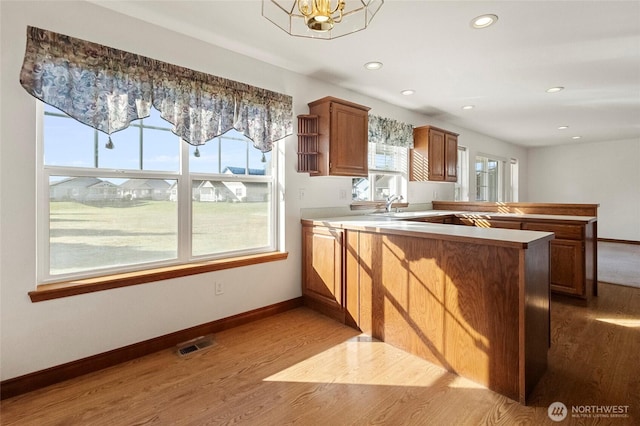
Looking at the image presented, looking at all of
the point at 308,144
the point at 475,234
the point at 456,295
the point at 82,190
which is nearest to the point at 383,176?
the point at 308,144

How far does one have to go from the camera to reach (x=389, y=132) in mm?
4051

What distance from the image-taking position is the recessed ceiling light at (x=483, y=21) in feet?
7.14

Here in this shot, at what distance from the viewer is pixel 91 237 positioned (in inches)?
84.7

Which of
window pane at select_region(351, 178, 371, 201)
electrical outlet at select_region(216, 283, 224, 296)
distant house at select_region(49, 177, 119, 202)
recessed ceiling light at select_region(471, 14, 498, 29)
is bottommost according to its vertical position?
electrical outlet at select_region(216, 283, 224, 296)

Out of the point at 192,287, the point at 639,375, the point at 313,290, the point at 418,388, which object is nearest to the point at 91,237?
the point at 192,287

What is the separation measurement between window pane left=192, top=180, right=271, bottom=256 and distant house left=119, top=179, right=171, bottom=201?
0.22 meters

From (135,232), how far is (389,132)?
3013 mm

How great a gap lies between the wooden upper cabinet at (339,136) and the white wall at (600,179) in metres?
6.99

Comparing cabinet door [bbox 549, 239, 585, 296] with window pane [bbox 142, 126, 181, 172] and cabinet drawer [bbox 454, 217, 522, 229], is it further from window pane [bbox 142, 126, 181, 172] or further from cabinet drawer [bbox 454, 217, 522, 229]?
window pane [bbox 142, 126, 181, 172]

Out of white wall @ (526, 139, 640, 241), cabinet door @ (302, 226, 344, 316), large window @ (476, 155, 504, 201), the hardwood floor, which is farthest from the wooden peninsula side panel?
white wall @ (526, 139, 640, 241)

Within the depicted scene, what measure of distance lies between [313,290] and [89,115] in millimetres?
2202

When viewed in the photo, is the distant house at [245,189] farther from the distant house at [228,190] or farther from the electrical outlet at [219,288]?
the electrical outlet at [219,288]

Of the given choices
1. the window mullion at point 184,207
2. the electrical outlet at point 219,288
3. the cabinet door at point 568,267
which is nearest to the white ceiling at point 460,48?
the window mullion at point 184,207

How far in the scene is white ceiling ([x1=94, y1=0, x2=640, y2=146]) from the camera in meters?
2.11
